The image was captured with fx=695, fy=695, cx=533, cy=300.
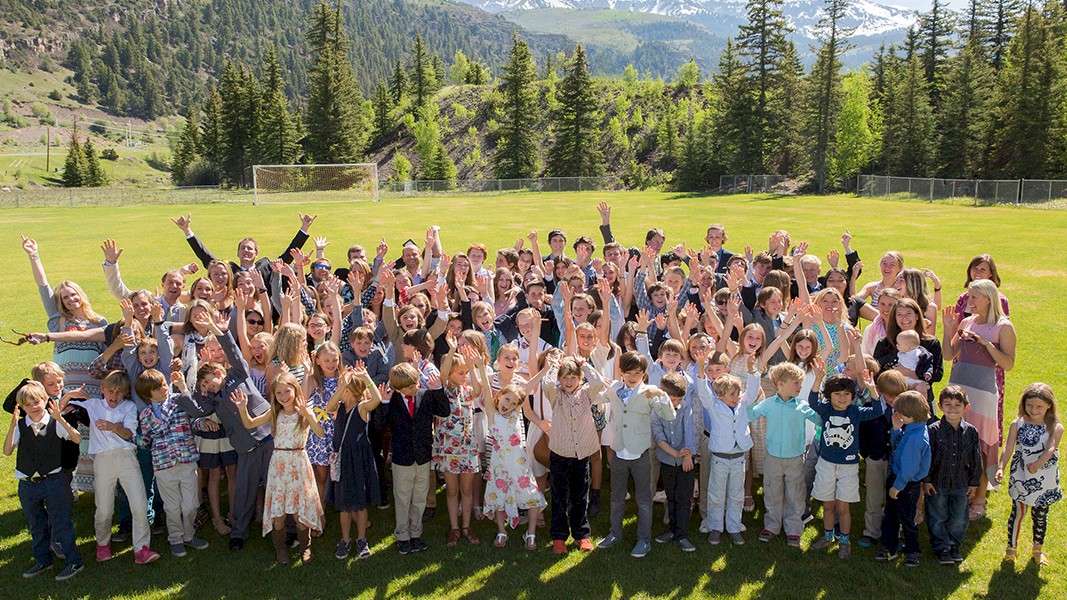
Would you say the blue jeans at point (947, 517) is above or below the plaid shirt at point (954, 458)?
below

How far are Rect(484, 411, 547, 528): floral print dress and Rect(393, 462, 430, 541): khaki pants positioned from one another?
1.79ft

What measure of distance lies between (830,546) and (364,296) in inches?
232

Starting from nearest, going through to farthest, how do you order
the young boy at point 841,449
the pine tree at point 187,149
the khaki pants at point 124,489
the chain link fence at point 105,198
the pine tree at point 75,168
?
the khaki pants at point 124,489
the young boy at point 841,449
the chain link fence at point 105,198
the pine tree at point 75,168
the pine tree at point 187,149

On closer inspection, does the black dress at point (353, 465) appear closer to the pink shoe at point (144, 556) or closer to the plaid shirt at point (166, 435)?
the plaid shirt at point (166, 435)

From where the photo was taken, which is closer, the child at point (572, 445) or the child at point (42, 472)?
the child at point (42, 472)

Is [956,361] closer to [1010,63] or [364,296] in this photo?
[364,296]

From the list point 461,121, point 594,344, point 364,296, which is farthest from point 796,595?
point 461,121

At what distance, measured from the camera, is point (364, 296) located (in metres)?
8.79

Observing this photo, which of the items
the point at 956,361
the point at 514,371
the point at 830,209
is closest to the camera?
the point at 514,371

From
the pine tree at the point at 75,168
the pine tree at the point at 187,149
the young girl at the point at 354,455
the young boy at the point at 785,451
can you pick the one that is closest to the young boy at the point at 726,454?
the young boy at the point at 785,451

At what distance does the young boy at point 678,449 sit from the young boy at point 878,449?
1.35m

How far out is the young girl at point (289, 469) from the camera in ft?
17.7

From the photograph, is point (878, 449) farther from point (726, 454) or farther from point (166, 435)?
point (166, 435)

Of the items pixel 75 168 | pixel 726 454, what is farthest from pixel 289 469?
pixel 75 168
